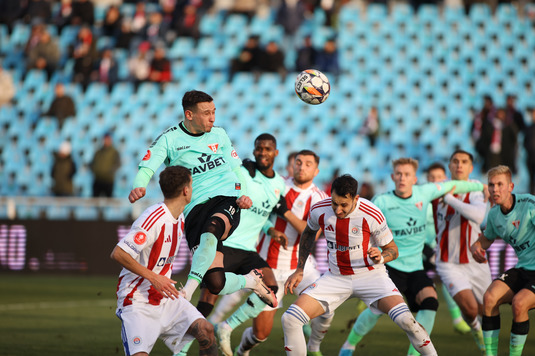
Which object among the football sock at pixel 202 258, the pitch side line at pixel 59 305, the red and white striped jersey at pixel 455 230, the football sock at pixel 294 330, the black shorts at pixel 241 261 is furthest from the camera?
the pitch side line at pixel 59 305

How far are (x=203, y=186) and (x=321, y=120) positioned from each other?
1444 cm

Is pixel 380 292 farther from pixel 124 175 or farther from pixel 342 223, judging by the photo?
pixel 124 175

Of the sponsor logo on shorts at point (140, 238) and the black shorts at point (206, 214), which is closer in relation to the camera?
the sponsor logo on shorts at point (140, 238)

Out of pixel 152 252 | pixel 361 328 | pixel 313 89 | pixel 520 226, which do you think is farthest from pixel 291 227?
pixel 152 252

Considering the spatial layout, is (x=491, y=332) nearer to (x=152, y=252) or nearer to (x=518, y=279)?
(x=518, y=279)

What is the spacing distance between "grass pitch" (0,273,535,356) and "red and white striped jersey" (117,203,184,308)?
8.85 ft

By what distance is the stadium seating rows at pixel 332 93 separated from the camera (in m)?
21.2

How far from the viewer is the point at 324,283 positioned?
23.6ft

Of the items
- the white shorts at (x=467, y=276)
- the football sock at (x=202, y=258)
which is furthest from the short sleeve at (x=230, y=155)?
the white shorts at (x=467, y=276)

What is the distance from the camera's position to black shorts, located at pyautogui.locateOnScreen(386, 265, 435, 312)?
27.7ft

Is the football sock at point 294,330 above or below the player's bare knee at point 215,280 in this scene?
below

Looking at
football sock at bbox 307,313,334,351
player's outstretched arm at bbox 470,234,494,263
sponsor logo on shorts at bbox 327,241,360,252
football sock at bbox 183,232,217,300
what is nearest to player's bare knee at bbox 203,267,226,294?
football sock at bbox 183,232,217,300

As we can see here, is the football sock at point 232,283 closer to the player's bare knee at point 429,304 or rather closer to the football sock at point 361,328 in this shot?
the football sock at point 361,328

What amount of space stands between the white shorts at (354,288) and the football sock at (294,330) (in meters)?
0.27
